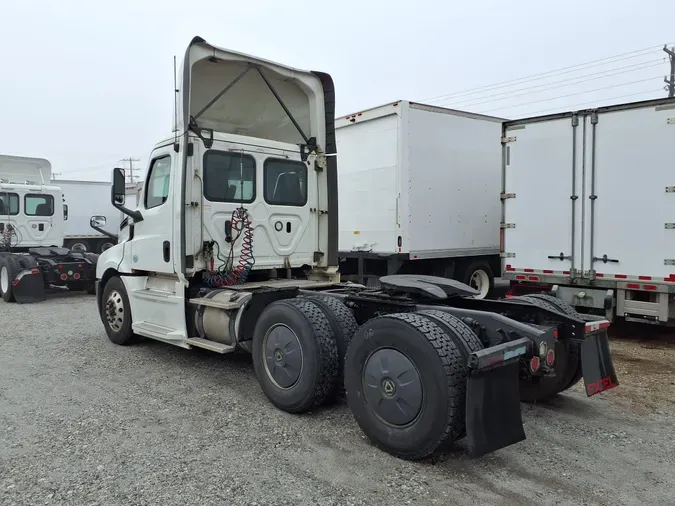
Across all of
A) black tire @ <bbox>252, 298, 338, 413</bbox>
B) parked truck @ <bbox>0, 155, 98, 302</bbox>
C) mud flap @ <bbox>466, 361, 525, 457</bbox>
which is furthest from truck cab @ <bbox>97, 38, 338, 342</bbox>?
parked truck @ <bbox>0, 155, 98, 302</bbox>

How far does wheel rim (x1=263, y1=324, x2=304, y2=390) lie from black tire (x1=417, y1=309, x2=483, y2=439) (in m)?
1.30

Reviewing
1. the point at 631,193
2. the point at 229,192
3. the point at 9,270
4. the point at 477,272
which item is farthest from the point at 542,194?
the point at 9,270

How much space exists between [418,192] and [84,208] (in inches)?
750

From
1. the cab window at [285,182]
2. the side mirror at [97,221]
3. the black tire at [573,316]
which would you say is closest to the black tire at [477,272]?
the cab window at [285,182]

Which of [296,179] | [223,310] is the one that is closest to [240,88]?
[296,179]

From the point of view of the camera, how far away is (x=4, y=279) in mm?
12781

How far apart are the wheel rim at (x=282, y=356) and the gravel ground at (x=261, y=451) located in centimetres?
32

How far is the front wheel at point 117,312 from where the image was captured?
748 cm

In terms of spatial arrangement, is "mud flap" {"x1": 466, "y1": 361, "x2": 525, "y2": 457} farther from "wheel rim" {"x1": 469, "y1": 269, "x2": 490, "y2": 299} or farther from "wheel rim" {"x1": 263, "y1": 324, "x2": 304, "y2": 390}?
"wheel rim" {"x1": 469, "y1": 269, "x2": 490, "y2": 299}

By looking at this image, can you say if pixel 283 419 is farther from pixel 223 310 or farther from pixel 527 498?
pixel 527 498

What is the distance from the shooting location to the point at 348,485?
11.9ft

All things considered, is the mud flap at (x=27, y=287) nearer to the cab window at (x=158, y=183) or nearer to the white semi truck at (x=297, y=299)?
the white semi truck at (x=297, y=299)

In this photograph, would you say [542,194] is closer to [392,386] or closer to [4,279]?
[392,386]

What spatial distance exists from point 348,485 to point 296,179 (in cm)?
427
